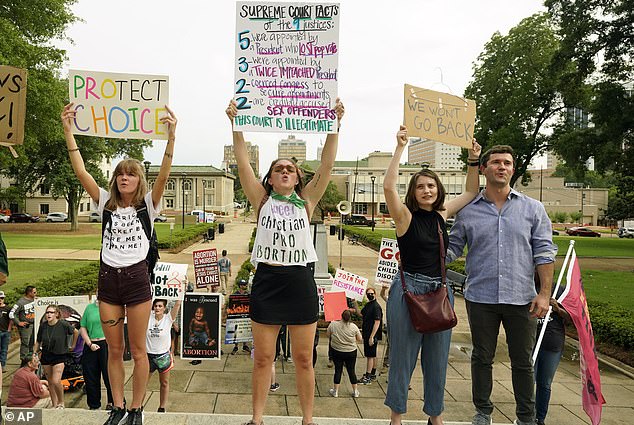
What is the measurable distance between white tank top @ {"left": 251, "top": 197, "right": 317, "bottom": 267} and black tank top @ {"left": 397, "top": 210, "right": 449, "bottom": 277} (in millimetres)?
664

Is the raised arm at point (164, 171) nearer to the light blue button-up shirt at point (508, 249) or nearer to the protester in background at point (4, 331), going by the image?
the light blue button-up shirt at point (508, 249)

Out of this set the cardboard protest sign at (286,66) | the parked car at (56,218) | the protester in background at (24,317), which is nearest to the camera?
the cardboard protest sign at (286,66)

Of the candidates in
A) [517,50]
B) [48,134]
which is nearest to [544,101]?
[517,50]

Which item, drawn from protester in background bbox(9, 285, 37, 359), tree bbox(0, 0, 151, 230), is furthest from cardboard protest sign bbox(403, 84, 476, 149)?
tree bbox(0, 0, 151, 230)

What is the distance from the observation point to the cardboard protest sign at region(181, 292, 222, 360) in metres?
8.50

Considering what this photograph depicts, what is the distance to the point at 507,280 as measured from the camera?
328 cm

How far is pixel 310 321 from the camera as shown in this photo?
3064mm

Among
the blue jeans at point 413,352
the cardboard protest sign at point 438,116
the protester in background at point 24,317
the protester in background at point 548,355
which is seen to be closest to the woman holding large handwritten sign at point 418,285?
the blue jeans at point 413,352

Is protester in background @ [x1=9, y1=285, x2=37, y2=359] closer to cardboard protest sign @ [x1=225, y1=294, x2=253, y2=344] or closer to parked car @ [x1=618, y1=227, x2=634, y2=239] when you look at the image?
cardboard protest sign @ [x1=225, y1=294, x2=253, y2=344]

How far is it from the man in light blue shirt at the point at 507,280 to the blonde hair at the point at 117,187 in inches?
91.8

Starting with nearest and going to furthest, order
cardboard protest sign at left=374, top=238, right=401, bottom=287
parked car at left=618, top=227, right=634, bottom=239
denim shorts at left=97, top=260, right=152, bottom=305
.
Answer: denim shorts at left=97, top=260, right=152, bottom=305 < cardboard protest sign at left=374, top=238, right=401, bottom=287 < parked car at left=618, top=227, right=634, bottom=239

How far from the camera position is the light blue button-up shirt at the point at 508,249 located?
Answer: 3283 millimetres

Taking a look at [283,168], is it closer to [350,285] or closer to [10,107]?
[10,107]

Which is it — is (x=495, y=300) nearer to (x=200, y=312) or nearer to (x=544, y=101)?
(x=200, y=312)
